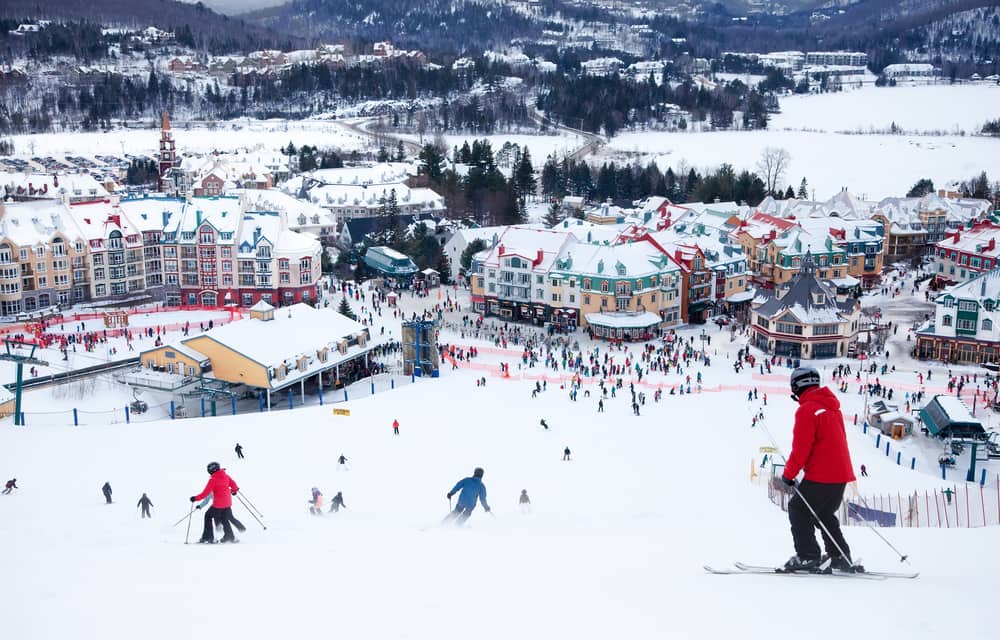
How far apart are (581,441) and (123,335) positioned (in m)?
21.1

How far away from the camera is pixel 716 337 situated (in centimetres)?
3966

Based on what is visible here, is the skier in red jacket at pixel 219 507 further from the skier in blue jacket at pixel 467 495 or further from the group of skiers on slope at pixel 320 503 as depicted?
the group of skiers on slope at pixel 320 503

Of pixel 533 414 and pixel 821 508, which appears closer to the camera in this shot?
pixel 821 508

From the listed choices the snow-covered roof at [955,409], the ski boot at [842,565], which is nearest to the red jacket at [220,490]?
the ski boot at [842,565]

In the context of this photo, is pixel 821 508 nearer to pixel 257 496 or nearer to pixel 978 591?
pixel 978 591

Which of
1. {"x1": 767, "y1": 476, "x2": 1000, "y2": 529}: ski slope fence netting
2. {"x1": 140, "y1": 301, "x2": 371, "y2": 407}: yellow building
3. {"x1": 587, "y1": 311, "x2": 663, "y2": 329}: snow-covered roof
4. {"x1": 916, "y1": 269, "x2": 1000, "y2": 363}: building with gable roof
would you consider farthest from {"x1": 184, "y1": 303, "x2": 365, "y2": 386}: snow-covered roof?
{"x1": 916, "y1": 269, "x2": 1000, "y2": 363}: building with gable roof

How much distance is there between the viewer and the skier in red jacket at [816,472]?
7082 mm

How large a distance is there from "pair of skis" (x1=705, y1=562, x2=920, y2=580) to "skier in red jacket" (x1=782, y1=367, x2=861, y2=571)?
43 millimetres

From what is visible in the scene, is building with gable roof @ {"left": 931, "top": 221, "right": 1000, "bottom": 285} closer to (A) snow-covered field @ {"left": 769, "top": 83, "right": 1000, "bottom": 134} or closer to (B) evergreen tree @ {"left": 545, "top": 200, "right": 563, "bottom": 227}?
(B) evergreen tree @ {"left": 545, "top": 200, "right": 563, "bottom": 227}

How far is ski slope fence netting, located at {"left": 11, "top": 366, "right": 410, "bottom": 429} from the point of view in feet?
86.0

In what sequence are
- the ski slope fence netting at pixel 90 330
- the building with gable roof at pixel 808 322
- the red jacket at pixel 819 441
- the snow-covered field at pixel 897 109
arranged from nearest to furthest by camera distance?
the red jacket at pixel 819 441 → the building with gable roof at pixel 808 322 → the ski slope fence netting at pixel 90 330 → the snow-covered field at pixel 897 109

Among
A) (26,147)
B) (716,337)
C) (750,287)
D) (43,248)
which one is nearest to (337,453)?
(716,337)

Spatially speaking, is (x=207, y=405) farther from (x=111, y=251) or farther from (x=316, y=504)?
(x=111, y=251)

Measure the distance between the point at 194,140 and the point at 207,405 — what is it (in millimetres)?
81042
